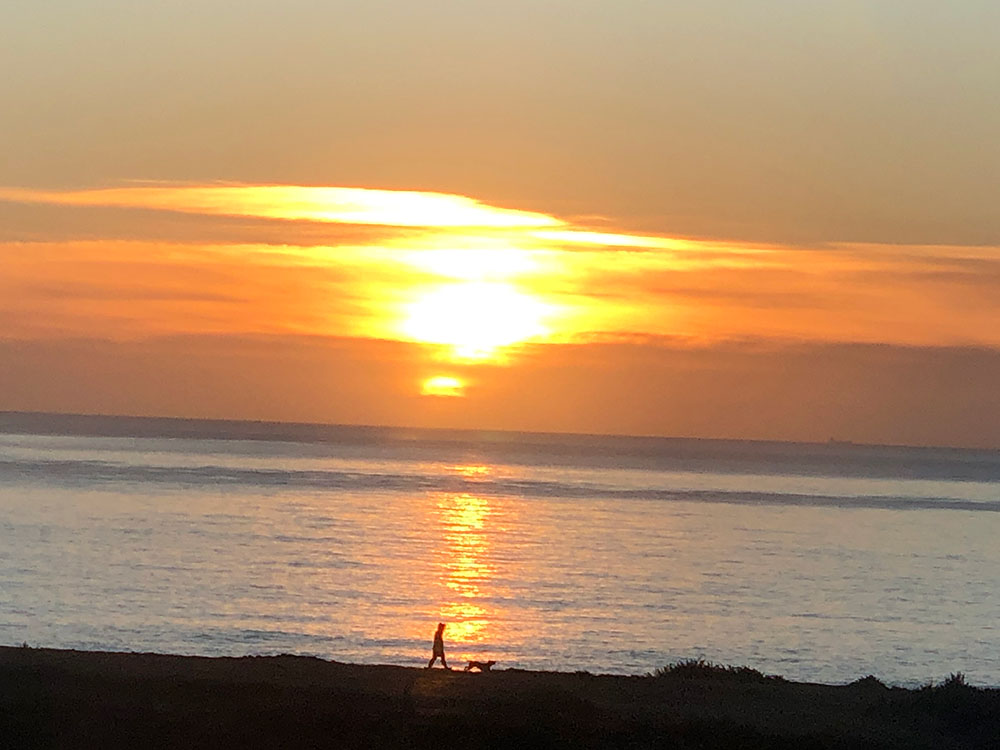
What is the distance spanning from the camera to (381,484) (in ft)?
421

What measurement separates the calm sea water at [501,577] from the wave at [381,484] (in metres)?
1.75

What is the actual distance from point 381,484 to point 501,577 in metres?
72.1

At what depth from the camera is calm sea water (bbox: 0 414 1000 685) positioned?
39.1 meters

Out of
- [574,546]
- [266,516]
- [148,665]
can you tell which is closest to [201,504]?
[266,516]

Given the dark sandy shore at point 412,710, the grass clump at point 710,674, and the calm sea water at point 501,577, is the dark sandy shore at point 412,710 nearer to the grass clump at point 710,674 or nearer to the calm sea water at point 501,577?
the grass clump at point 710,674

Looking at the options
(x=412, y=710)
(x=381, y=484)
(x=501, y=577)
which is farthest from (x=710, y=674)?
(x=381, y=484)

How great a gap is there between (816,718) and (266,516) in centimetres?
6464

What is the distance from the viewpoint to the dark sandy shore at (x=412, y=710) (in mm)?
18062

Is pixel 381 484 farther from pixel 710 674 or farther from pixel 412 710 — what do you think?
pixel 412 710

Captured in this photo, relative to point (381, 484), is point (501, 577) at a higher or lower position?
lower

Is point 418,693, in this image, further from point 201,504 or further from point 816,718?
point 201,504

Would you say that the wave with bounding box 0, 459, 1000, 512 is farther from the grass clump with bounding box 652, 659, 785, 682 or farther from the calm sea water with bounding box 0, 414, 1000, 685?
the grass clump with bounding box 652, 659, 785, 682

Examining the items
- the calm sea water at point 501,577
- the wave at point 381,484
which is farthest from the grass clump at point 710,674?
the wave at point 381,484

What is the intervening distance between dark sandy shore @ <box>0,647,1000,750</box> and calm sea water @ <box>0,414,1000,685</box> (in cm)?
1380
